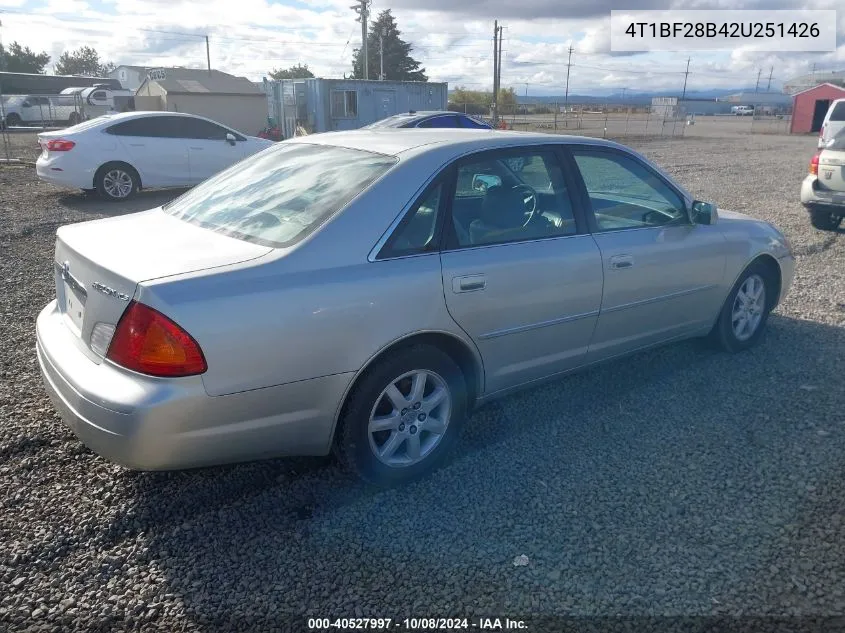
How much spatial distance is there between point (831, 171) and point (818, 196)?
1.16ft

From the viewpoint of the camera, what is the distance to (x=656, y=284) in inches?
168

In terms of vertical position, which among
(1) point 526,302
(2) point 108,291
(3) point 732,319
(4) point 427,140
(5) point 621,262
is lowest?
(3) point 732,319

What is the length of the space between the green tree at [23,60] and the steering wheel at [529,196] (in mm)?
76406

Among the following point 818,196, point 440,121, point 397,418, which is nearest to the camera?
point 397,418

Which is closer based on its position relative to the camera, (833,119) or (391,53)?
(833,119)

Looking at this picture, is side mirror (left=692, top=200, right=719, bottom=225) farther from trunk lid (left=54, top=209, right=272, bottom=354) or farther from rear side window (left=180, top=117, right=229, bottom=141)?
rear side window (left=180, top=117, right=229, bottom=141)

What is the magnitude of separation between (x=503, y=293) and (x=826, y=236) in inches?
319

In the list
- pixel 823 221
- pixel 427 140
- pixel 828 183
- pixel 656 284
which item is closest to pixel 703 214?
pixel 656 284

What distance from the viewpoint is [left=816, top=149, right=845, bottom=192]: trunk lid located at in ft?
30.8

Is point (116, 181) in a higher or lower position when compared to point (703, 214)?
lower

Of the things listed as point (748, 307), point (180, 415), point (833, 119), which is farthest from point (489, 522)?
point (833, 119)

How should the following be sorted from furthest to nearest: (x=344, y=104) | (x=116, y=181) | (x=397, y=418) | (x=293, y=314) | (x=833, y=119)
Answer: (x=344, y=104) < (x=833, y=119) < (x=116, y=181) < (x=397, y=418) < (x=293, y=314)

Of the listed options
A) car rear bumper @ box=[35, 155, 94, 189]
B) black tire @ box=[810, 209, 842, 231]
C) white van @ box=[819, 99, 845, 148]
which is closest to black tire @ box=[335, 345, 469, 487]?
black tire @ box=[810, 209, 842, 231]

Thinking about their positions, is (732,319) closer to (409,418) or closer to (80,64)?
(409,418)
